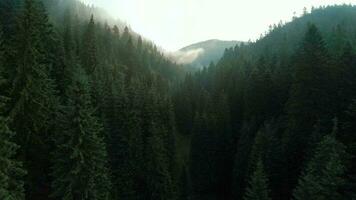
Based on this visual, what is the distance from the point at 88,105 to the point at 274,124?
29.6m

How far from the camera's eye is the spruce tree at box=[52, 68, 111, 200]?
2733 centimetres

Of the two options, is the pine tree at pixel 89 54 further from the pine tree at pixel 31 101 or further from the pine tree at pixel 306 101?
the pine tree at pixel 31 101

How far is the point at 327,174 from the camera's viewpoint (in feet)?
88.2

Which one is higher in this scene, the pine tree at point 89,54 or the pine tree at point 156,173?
the pine tree at point 89,54

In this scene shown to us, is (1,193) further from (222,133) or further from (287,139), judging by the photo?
(222,133)

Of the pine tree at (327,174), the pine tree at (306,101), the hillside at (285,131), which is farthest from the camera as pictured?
the pine tree at (306,101)

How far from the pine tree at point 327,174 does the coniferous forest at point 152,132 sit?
0.26 ft

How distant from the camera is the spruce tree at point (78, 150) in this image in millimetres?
27328

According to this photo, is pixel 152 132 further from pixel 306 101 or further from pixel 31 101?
pixel 31 101

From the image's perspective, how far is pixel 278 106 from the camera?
187 ft

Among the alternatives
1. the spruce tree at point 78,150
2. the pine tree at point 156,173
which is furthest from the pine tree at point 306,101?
the spruce tree at point 78,150

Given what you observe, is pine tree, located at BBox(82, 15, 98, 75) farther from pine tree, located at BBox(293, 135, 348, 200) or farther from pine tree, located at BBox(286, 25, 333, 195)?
pine tree, located at BBox(293, 135, 348, 200)

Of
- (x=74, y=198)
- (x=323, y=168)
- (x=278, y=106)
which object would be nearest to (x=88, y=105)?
(x=74, y=198)

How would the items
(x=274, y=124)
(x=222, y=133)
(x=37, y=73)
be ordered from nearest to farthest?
(x=37, y=73), (x=274, y=124), (x=222, y=133)
